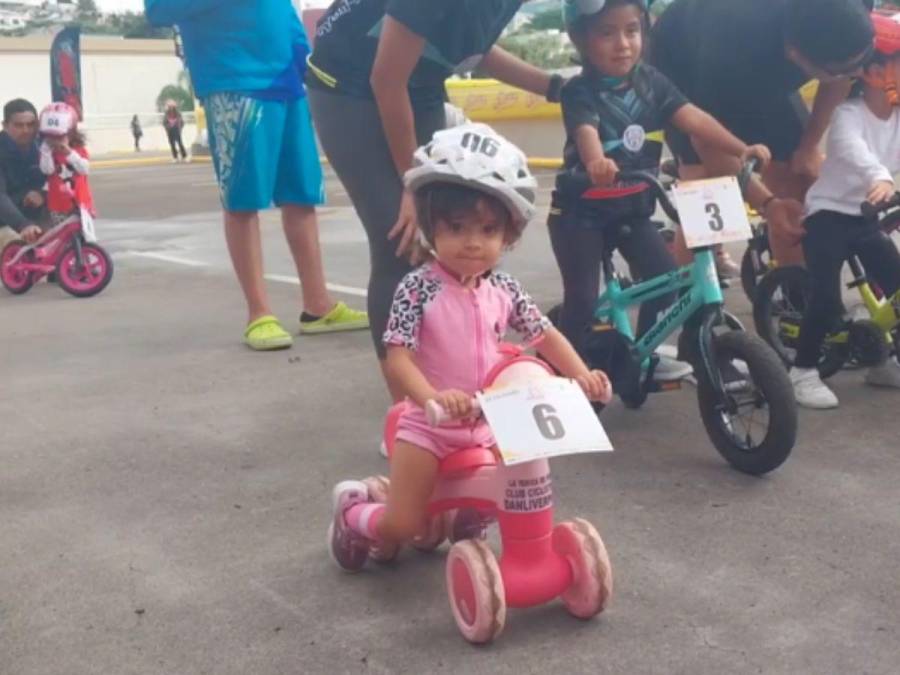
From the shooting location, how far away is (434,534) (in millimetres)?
3223

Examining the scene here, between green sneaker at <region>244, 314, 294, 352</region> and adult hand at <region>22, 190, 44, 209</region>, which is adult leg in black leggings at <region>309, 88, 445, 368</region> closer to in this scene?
green sneaker at <region>244, 314, 294, 352</region>

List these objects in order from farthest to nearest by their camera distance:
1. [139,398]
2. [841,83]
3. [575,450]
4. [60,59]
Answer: [60,59] < [139,398] < [841,83] < [575,450]

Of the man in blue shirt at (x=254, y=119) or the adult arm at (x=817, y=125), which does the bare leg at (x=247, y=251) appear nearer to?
the man in blue shirt at (x=254, y=119)

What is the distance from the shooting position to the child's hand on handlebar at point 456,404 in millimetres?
2625

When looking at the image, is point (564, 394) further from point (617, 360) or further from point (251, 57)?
point (251, 57)

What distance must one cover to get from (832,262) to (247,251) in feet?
8.99

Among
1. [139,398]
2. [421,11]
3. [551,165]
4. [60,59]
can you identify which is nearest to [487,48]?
[421,11]

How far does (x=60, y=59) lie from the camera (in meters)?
12.2

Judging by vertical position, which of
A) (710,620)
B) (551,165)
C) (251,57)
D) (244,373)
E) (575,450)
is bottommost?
(551,165)

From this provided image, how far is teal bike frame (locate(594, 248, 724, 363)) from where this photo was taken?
12.7 feet

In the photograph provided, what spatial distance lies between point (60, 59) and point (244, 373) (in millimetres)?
7886

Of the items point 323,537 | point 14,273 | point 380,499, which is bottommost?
point 14,273

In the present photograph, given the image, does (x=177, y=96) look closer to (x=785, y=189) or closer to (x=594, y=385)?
(x=785, y=189)

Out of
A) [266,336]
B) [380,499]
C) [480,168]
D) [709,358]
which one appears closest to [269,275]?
[266,336]
